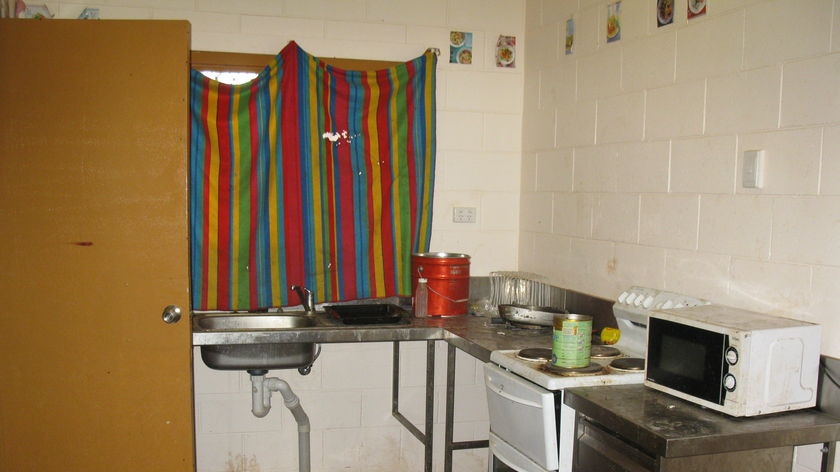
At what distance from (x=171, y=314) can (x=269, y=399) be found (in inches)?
23.7

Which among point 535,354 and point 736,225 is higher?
point 736,225

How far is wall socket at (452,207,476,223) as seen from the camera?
3469mm

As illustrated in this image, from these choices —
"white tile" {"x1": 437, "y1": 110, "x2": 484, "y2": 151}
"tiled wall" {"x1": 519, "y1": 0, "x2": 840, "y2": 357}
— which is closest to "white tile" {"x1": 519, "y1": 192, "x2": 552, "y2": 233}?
"tiled wall" {"x1": 519, "y1": 0, "x2": 840, "y2": 357}

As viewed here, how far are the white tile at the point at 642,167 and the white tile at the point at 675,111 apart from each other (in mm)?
48

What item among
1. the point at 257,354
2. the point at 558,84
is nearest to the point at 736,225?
the point at 558,84

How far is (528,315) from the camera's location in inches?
109

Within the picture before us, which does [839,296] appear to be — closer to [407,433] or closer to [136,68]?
[407,433]

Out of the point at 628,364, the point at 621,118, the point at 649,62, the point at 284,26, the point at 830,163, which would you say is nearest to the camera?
the point at 830,163

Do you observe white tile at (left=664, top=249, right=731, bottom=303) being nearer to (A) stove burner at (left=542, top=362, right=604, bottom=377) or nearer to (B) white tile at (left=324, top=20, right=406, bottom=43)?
(A) stove burner at (left=542, top=362, right=604, bottom=377)

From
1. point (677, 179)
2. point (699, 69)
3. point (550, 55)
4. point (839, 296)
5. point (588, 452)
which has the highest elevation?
point (550, 55)

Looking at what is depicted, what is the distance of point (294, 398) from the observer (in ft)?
10.1

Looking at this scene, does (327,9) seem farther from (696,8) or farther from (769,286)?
(769,286)

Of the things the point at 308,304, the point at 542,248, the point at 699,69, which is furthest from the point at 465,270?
the point at 699,69

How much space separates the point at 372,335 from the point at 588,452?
3.72 ft
